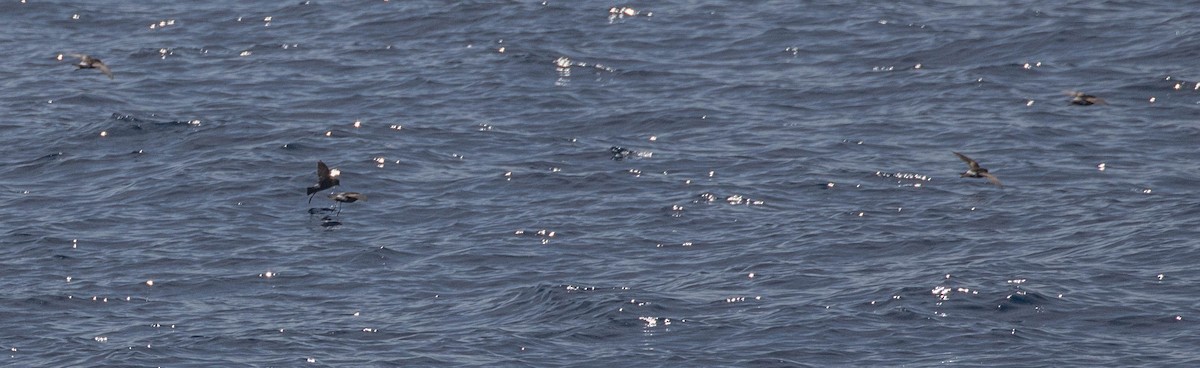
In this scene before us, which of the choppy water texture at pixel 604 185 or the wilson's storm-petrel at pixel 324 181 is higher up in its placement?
the wilson's storm-petrel at pixel 324 181

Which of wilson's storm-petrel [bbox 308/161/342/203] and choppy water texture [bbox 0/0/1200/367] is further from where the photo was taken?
wilson's storm-petrel [bbox 308/161/342/203]

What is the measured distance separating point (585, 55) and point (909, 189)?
1302 centimetres

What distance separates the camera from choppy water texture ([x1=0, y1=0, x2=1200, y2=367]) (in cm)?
2752

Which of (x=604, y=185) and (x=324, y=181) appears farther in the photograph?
(x=604, y=185)

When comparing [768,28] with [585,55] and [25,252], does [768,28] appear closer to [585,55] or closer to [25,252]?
[585,55]

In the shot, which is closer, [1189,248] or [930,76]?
[1189,248]

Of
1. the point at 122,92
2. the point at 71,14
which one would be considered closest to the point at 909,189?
the point at 122,92

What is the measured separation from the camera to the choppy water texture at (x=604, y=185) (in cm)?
2752

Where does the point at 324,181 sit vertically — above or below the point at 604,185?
above

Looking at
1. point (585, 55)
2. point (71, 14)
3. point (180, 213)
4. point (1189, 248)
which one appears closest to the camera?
point (1189, 248)

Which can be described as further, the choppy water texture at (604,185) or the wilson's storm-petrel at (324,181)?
the wilson's storm-petrel at (324,181)

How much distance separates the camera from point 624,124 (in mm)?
39531

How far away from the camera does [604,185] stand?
35.2 metres

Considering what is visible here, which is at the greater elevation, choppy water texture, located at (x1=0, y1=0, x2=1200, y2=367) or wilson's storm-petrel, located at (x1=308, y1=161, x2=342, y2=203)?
wilson's storm-petrel, located at (x1=308, y1=161, x2=342, y2=203)
